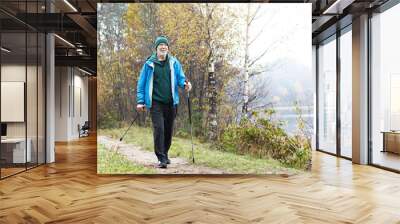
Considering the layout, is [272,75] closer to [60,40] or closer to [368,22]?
[368,22]

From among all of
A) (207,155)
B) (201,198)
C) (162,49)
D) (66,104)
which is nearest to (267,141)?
(207,155)

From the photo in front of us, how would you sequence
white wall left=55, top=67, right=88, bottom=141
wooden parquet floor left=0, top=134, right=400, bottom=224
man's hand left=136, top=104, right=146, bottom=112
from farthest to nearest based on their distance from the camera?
white wall left=55, top=67, right=88, bottom=141, man's hand left=136, top=104, right=146, bottom=112, wooden parquet floor left=0, top=134, right=400, bottom=224

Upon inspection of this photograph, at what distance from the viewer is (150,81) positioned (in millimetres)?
6504

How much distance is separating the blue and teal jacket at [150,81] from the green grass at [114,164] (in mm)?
970

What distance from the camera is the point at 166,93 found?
6.52 metres

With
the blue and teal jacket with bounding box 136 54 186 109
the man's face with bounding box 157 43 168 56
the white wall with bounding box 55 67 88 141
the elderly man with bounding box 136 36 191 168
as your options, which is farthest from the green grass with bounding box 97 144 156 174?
the white wall with bounding box 55 67 88 141

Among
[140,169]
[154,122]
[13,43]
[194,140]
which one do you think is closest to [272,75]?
[194,140]

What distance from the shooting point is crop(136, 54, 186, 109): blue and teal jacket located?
21.4 ft

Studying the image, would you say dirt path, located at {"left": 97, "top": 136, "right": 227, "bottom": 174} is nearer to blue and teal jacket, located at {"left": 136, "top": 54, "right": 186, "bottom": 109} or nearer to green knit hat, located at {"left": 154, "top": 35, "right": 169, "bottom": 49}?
blue and teal jacket, located at {"left": 136, "top": 54, "right": 186, "bottom": 109}

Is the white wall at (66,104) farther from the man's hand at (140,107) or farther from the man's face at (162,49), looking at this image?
the man's face at (162,49)

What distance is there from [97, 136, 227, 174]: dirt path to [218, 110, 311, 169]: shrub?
51 centimetres

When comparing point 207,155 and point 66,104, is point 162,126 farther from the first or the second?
point 66,104

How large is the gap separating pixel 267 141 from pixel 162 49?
2.30 metres

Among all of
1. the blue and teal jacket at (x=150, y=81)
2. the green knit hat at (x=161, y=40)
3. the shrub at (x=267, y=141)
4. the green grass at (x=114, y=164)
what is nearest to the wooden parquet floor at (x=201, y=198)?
the green grass at (x=114, y=164)
